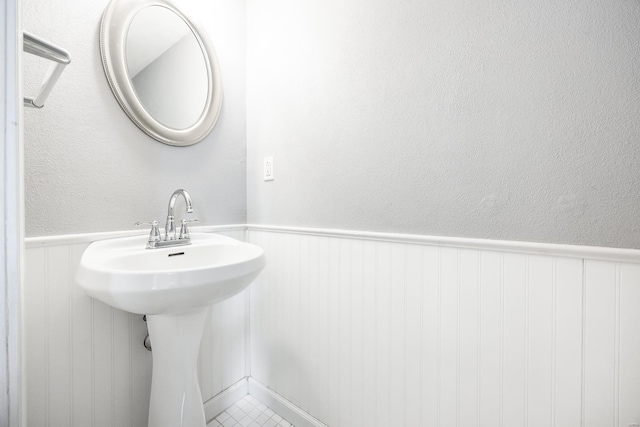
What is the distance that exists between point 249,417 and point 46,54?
1.40m

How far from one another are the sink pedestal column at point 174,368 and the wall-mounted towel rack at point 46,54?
2.11ft

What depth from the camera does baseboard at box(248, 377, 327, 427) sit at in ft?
3.50

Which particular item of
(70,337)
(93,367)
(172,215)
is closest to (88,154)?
(172,215)

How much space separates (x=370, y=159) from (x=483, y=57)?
42 centimetres

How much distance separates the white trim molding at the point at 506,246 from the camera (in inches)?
22.7

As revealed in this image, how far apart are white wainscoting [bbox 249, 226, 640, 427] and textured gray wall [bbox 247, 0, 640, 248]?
0.08 m

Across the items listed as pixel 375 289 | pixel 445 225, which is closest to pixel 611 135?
pixel 445 225

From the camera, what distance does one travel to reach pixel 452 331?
77cm

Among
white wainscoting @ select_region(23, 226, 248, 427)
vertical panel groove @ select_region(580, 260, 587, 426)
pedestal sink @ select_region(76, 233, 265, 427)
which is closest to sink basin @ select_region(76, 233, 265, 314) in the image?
pedestal sink @ select_region(76, 233, 265, 427)

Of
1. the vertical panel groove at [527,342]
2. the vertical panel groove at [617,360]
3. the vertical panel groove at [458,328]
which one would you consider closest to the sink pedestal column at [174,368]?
the vertical panel groove at [458,328]

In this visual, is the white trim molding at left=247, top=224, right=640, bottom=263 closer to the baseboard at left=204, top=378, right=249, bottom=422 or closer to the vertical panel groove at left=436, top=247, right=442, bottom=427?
the vertical panel groove at left=436, top=247, right=442, bottom=427

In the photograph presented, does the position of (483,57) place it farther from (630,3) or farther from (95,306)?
(95,306)

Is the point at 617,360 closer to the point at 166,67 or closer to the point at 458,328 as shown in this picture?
the point at 458,328

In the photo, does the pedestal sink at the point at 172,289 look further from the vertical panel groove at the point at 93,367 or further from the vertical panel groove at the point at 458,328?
the vertical panel groove at the point at 458,328
